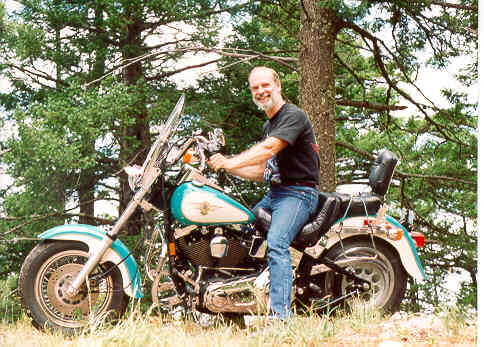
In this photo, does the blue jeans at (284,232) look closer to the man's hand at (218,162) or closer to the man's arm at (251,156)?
the man's arm at (251,156)

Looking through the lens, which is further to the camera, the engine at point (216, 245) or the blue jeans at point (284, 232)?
the engine at point (216, 245)

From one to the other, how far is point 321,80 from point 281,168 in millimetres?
3898

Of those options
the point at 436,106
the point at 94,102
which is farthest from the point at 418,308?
the point at 94,102

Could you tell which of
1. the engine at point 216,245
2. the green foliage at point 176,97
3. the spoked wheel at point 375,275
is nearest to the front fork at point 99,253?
the engine at point 216,245

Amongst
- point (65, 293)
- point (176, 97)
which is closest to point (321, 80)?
point (176, 97)

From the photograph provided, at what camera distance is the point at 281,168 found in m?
4.12

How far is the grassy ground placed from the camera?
3.14m

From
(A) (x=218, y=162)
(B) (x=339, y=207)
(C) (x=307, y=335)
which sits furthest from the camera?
(B) (x=339, y=207)

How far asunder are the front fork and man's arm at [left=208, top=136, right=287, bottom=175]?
0.63 m

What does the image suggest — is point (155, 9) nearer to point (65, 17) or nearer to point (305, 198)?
point (65, 17)

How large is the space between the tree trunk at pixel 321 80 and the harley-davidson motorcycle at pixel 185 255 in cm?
329

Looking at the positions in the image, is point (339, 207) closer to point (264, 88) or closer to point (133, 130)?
point (264, 88)

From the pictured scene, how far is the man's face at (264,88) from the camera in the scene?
4043 mm

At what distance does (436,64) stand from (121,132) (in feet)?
18.3
